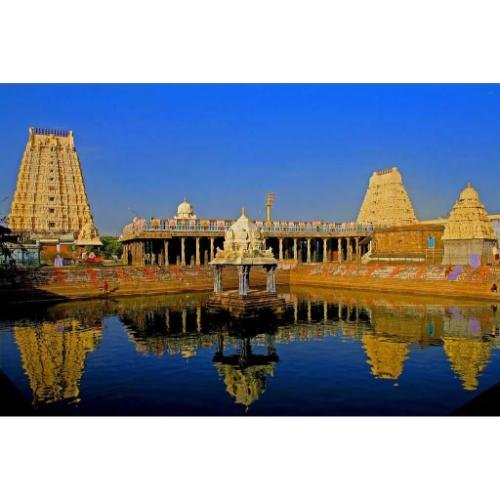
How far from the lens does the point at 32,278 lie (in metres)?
38.1

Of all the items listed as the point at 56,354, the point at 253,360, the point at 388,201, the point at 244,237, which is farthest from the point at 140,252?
the point at 388,201

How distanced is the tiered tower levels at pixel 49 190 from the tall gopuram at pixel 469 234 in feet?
Answer: 170

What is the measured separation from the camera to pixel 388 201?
85062mm

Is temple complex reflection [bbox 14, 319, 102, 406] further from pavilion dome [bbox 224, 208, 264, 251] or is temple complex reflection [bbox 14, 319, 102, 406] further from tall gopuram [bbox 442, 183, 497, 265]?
tall gopuram [bbox 442, 183, 497, 265]

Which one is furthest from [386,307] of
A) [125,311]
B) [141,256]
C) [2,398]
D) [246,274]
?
[141,256]

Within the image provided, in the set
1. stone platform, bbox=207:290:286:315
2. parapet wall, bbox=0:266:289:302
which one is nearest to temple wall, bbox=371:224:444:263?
parapet wall, bbox=0:266:289:302

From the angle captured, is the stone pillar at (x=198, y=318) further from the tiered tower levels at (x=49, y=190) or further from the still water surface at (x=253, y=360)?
the tiered tower levels at (x=49, y=190)

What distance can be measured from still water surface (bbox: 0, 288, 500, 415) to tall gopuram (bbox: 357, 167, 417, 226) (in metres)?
53.3

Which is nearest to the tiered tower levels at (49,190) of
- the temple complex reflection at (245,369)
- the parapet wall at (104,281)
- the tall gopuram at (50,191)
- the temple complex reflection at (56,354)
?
the tall gopuram at (50,191)

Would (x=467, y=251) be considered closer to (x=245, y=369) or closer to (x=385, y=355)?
(x=385, y=355)

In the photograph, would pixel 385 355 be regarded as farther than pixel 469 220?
No

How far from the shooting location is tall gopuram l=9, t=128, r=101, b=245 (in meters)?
74.4

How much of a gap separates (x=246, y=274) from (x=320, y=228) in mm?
37032

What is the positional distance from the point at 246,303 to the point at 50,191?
58.3 m
